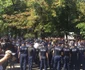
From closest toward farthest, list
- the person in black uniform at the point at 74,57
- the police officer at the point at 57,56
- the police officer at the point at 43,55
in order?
the police officer at the point at 57,56, the police officer at the point at 43,55, the person in black uniform at the point at 74,57

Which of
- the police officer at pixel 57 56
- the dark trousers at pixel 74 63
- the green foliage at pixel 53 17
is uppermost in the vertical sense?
the green foliage at pixel 53 17

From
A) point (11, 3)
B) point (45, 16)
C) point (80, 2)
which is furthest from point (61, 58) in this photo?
point (11, 3)

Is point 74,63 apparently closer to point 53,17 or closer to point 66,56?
point 66,56

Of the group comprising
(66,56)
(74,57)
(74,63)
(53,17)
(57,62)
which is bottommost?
(74,63)

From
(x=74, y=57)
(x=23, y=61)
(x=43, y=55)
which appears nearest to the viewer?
(x=43, y=55)

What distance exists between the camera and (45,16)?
1078 inches

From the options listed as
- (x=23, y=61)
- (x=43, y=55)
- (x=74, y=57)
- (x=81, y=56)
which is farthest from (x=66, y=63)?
(x=23, y=61)

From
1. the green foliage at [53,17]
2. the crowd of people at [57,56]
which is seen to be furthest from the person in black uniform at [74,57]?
the green foliage at [53,17]

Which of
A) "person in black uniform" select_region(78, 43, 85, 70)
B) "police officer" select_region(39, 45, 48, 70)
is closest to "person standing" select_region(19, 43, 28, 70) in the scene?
"police officer" select_region(39, 45, 48, 70)

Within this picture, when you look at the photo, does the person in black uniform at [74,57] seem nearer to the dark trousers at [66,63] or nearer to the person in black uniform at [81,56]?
the person in black uniform at [81,56]

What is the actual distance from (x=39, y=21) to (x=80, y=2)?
4.41 metres

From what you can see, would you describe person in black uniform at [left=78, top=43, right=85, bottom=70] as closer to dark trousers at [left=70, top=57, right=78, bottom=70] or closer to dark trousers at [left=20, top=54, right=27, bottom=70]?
dark trousers at [left=70, top=57, right=78, bottom=70]

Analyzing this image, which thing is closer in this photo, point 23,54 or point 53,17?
point 23,54

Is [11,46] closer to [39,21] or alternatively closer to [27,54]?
[27,54]
